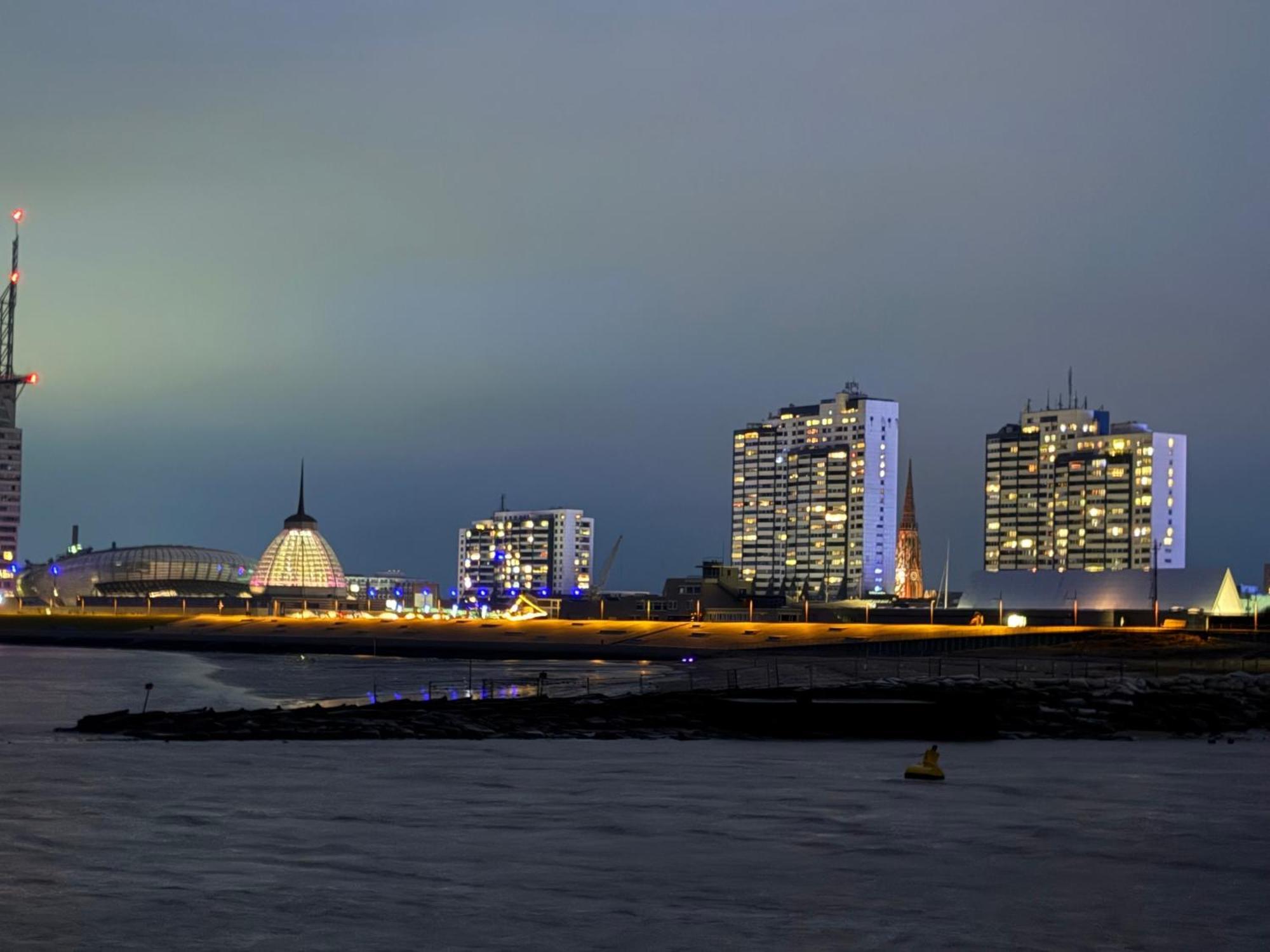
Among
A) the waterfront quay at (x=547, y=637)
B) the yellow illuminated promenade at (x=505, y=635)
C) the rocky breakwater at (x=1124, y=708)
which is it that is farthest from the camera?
A: the yellow illuminated promenade at (x=505, y=635)

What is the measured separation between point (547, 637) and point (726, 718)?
110 metres

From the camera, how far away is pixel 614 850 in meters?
23.7

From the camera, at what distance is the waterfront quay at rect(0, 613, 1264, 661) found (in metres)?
129

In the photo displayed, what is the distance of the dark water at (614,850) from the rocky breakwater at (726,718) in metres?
4.53

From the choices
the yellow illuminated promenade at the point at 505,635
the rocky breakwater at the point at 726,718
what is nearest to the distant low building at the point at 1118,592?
the yellow illuminated promenade at the point at 505,635

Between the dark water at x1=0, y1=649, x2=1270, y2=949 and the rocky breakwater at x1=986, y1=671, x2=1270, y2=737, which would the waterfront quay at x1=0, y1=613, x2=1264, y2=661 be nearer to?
the rocky breakwater at x1=986, y1=671, x2=1270, y2=737

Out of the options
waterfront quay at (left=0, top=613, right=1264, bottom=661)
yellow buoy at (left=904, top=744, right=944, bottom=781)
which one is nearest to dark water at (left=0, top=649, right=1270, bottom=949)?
yellow buoy at (left=904, top=744, right=944, bottom=781)

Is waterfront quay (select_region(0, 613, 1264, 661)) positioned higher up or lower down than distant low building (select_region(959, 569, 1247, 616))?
lower down

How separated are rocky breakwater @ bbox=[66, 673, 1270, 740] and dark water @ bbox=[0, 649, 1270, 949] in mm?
4531

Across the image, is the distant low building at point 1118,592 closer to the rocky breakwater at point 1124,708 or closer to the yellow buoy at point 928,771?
the rocky breakwater at point 1124,708

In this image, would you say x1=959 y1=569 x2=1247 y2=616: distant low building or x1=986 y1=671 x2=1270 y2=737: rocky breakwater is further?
x1=959 y1=569 x2=1247 y2=616: distant low building

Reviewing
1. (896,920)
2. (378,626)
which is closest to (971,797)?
(896,920)

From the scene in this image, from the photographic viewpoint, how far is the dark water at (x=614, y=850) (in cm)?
1788

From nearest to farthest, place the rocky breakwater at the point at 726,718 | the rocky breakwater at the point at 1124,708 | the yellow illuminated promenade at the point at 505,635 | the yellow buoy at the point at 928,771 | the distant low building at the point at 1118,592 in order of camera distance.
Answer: the yellow buoy at the point at 928,771
the rocky breakwater at the point at 726,718
the rocky breakwater at the point at 1124,708
the yellow illuminated promenade at the point at 505,635
the distant low building at the point at 1118,592
